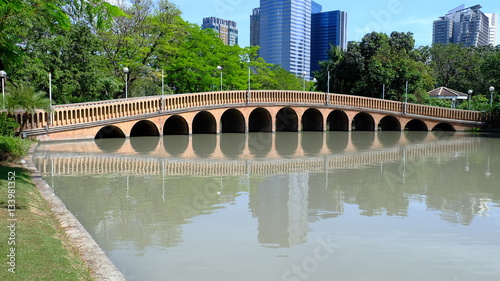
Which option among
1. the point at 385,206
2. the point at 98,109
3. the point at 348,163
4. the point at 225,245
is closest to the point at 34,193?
the point at 225,245

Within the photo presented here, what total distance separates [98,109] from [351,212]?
773 inches

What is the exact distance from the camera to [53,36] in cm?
2998

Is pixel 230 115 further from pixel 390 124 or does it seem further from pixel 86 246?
pixel 86 246

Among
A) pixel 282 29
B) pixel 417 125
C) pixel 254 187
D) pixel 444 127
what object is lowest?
pixel 254 187

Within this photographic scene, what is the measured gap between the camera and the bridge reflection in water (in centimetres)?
928

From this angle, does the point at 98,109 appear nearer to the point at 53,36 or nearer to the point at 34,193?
the point at 53,36

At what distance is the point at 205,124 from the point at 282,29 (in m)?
36.4

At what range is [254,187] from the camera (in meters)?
13.4

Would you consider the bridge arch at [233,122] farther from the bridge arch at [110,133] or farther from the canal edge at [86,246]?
the canal edge at [86,246]

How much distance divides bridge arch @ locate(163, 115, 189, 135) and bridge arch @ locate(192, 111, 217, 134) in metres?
1.93

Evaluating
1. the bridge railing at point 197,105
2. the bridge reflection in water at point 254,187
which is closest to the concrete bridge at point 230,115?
the bridge railing at point 197,105

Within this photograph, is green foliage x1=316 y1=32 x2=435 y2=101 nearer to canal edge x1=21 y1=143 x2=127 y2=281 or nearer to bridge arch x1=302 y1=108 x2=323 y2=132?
bridge arch x1=302 y1=108 x2=323 y2=132

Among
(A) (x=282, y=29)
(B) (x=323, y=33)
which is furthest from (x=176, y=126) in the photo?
(B) (x=323, y=33)

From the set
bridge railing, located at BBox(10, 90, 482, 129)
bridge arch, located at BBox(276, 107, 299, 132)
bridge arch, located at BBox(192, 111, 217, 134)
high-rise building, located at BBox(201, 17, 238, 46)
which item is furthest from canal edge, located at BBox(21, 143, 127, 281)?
high-rise building, located at BBox(201, 17, 238, 46)
